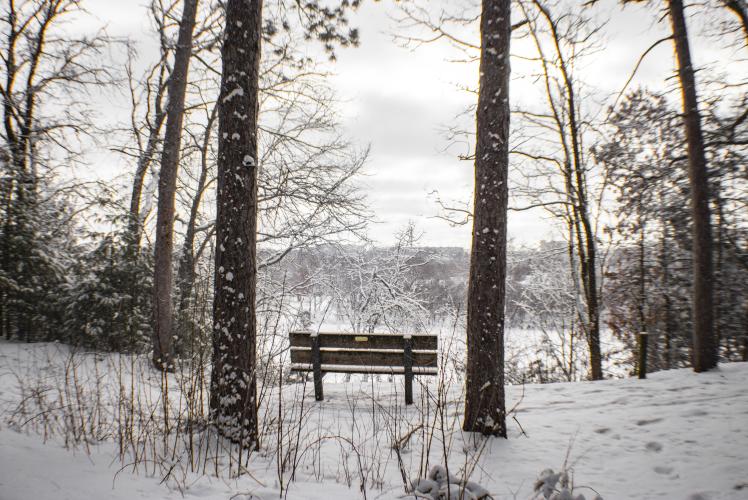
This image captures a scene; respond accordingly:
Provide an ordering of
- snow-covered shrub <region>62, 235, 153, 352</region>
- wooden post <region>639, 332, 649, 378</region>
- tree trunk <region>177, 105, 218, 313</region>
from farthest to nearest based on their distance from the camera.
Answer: tree trunk <region>177, 105, 218, 313</region>, snow-covered shrub <region>62, 235, 153, 352</region>, wooden post <region>639, 332, 649, 378</region>

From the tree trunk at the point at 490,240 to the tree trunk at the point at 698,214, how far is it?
408 centimetres

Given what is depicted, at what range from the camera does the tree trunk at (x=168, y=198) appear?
727 centimetres

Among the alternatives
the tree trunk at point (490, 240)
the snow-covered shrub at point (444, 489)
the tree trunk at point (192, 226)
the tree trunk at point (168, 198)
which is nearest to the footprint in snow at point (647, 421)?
the tree trunk at point (490, 240)

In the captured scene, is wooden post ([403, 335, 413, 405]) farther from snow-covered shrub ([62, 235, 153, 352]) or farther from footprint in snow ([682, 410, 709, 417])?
snow-covered shrub ([62, 235, 153, 352])

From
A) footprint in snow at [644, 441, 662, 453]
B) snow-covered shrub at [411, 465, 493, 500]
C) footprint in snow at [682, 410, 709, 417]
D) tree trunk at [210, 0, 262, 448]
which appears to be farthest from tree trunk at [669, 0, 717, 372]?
tree trunk at [210, 0, 262, 448]

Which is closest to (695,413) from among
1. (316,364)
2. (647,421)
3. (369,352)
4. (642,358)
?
(647,421)

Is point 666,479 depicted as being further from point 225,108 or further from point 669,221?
point 669,221

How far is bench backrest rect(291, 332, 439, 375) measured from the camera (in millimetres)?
5211

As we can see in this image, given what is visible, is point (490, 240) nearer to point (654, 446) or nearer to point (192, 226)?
point (654, 446)

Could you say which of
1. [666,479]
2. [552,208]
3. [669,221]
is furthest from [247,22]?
[669,221]

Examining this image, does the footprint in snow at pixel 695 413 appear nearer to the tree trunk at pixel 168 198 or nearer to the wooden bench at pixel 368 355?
the wooden bench at pixel 368 355

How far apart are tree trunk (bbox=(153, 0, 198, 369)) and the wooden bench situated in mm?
3549

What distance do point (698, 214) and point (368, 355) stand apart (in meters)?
5.88

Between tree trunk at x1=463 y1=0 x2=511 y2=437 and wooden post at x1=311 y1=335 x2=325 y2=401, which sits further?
wooden post at x1=311 y1=335 x2=325 y2=401
